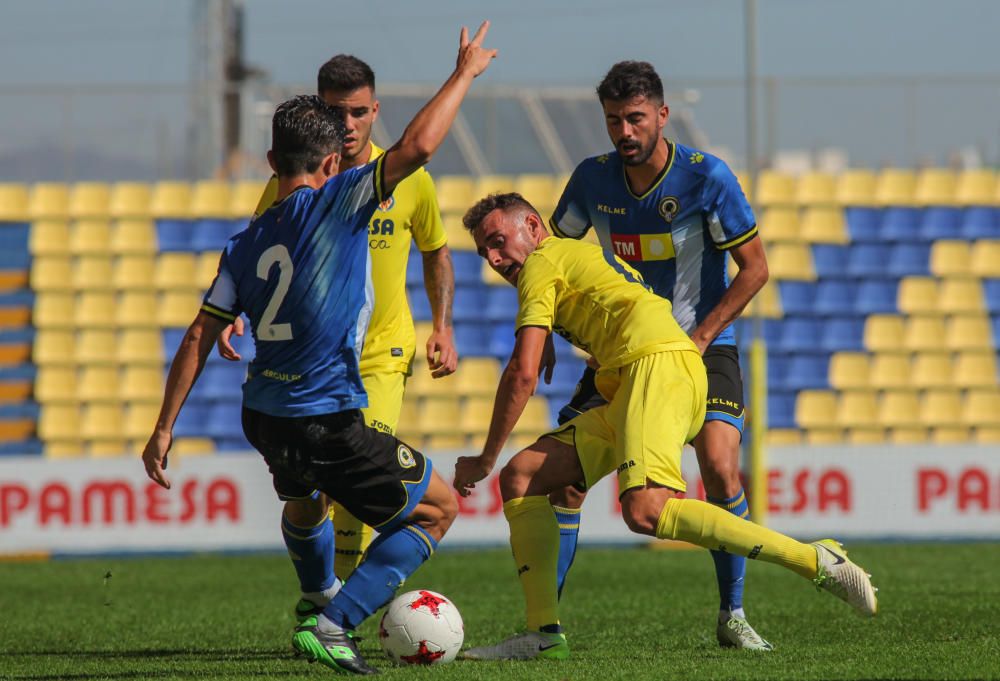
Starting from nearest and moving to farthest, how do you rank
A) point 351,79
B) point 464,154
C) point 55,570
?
point 351,79
point 55,570
point 464,154

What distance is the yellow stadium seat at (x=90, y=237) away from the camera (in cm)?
1492

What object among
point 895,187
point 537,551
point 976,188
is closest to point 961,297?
point 976,188

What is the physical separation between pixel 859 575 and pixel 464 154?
36.8 feet

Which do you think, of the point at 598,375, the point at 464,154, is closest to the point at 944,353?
the point at 464,154

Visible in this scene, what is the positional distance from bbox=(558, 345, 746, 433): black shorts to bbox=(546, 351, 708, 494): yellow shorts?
0.39m

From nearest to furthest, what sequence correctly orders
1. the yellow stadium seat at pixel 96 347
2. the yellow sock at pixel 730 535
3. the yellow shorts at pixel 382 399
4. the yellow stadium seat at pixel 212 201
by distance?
the yellow sock at pixel 730 535 < the yellow shorts at pixel 382 399 < the yellow stadium seat at pixel 96 347 < the yellow stadium seat at pixel 212 201

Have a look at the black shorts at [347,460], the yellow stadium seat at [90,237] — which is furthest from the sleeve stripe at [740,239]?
the yellow stadium seat at [90,237]

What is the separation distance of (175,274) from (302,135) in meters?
10.3

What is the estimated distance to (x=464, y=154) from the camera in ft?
52.2

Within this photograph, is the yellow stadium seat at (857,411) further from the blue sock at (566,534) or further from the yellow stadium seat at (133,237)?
the blue sock at (566,534)

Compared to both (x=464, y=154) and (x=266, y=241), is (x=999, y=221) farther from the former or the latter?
(x=266, y=241)

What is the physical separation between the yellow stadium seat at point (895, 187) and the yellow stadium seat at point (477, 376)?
4.59m

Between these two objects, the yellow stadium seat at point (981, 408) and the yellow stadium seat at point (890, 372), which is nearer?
the yellow stadium seat at point (981, 408)

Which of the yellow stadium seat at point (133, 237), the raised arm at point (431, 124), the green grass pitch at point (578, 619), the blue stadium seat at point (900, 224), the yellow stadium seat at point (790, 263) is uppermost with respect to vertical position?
the blue stadium seat at point (900, 224)
